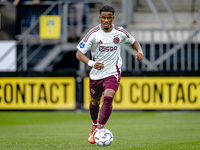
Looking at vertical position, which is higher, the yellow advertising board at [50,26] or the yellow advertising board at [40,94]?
the yellow advertising board at [50,26]

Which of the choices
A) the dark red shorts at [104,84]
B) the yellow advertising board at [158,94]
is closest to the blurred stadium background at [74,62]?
the yellow advertising board at [158,94]

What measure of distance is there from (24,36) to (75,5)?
2138 mm

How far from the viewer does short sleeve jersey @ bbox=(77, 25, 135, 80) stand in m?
6.11

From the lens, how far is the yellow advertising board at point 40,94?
1322cm

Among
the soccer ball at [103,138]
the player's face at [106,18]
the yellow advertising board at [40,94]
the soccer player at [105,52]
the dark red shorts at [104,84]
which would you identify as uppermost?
the player's face at [106,18]

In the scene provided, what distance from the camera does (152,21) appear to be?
56.8ft

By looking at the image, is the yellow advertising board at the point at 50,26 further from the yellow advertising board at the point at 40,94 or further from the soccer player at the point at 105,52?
the soccer player at the point at 105,52

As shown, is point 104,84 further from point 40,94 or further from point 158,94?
point 40,94

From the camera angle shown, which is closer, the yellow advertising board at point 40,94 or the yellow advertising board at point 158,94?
the yellow advertising board at point 158,94

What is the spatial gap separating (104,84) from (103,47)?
0.53 m

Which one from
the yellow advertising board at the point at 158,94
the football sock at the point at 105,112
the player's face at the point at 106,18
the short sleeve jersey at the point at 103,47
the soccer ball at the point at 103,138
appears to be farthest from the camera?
the yellow advertising board at the point at 158,94

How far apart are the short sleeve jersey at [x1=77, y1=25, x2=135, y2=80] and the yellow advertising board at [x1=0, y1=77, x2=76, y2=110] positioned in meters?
7.07

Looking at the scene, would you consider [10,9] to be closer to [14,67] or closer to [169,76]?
[14,67]

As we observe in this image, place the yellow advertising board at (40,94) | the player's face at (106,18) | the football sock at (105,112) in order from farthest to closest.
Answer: the yellow advertising board at (40,94)
the player's face at (106,18)
the football sock at (105,112)
